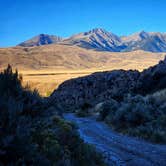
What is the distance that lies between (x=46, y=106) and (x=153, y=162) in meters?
3.79

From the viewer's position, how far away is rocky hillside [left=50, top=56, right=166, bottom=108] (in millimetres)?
32312

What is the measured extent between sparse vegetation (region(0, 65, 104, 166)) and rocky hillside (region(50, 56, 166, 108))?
899 inches

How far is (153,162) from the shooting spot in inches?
387

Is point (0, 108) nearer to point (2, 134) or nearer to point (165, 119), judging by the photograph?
point (2, 134)

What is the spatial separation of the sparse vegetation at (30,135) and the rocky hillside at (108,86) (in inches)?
899

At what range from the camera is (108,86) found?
132 feet

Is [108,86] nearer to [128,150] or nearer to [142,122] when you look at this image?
[142,122]

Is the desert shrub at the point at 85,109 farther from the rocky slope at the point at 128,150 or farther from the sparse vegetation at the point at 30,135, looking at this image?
the sparse vegetation at the point at 30,135

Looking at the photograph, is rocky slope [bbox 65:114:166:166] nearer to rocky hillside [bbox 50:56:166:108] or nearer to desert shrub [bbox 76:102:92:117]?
desert shrub [bbox 76:102:92:117]

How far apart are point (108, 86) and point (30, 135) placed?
3354 centimetres

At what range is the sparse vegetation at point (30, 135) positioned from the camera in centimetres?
511

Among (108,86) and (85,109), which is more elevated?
(108,86)

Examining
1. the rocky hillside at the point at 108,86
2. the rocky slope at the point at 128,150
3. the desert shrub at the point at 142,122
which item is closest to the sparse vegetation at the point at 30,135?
the rocky slope at the point at 128,150

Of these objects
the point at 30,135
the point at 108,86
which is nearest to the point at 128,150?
the point at 30,135
